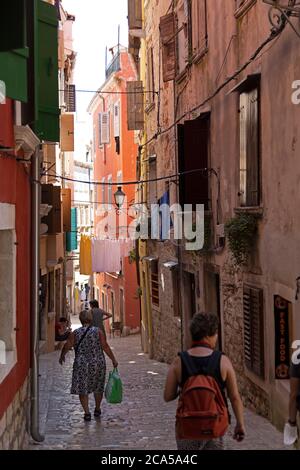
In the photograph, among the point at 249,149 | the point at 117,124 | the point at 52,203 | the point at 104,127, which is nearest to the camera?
the point at 249,149

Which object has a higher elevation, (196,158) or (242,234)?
(196,158)

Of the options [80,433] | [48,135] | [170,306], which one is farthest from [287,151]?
[170,306]

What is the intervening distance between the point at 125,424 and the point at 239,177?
373cm

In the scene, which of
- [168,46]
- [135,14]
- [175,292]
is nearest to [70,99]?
[135,14]

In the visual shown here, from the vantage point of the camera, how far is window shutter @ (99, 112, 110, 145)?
39.6 metres

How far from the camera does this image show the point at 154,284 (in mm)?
22688

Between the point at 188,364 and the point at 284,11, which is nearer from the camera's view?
the point at 188,364

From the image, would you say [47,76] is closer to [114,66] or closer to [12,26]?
[12,26]

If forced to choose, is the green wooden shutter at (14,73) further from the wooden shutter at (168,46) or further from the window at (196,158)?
the wooden shutter at (168,46)

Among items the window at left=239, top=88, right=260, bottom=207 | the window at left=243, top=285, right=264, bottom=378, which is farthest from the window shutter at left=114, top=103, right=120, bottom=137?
the window at left=243, top=285, right=264, bottom=378

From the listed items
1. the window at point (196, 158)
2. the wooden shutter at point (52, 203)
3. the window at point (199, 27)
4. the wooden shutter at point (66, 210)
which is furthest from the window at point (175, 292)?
the wooden shutter at point (66, 210)

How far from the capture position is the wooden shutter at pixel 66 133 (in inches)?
1035
